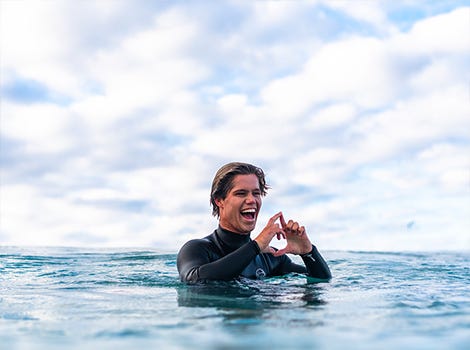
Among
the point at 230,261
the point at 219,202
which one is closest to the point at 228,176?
the point at 219,202

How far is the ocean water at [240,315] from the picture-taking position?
328 centimetres

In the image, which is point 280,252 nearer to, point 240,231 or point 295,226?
point 295,226

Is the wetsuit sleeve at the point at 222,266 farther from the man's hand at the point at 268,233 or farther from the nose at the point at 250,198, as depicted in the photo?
the nose at the point at 250,198

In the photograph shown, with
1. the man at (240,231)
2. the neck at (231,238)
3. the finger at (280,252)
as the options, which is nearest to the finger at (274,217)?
the man at (240,231)

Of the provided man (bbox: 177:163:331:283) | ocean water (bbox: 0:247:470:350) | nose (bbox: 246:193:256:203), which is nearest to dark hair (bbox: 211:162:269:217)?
man (bbox: 177:163:331:283)

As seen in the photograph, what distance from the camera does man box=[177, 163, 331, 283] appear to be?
20.8ft

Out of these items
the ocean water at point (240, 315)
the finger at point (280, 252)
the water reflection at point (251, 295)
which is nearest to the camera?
the ocean water at point (240, 315)

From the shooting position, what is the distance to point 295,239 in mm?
6598

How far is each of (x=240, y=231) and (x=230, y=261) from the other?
1.08m

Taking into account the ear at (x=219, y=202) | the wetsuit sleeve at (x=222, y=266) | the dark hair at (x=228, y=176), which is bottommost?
the wetsuit sleeve at (x=222, y=266)

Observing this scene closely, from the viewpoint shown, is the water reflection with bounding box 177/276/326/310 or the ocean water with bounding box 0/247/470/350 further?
the water reflection with bounding box 177/276/326/310

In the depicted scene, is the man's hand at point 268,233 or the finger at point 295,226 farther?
the finger at point 295,226

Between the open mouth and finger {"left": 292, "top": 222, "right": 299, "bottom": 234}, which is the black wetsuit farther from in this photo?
finger {"left": 292, "top": 222, "right": 299, "bottom": 234}

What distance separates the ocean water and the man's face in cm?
68
